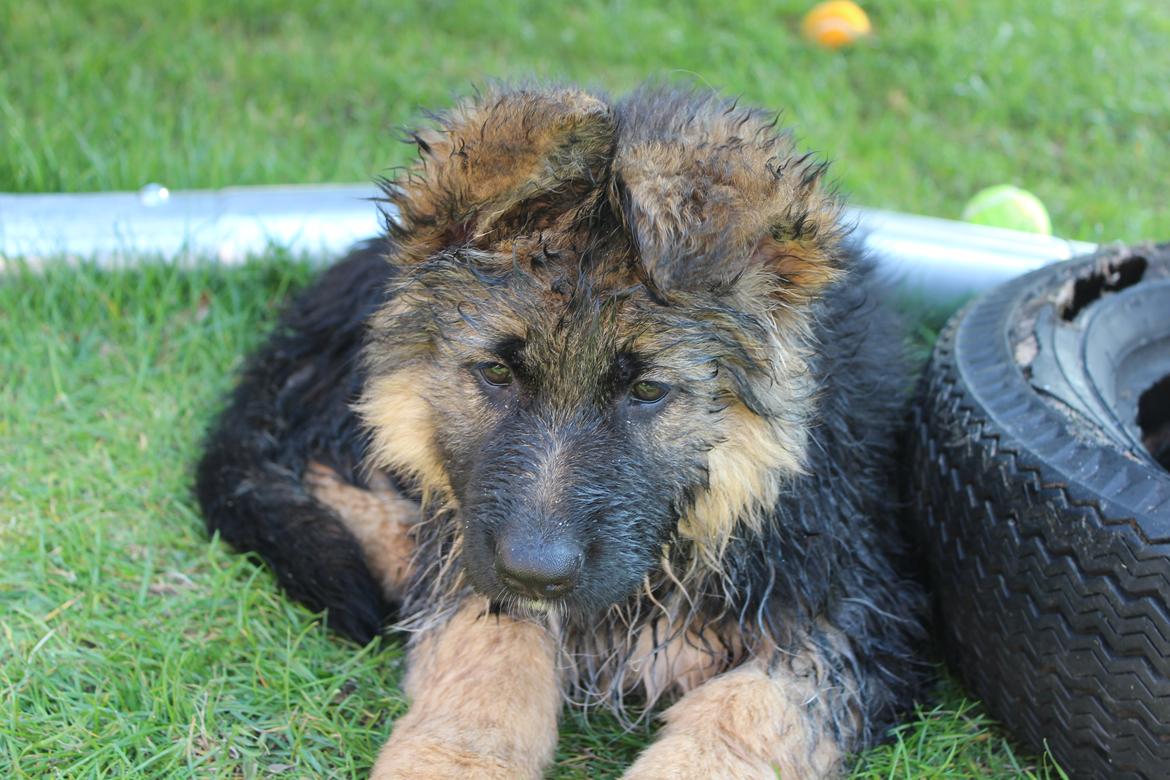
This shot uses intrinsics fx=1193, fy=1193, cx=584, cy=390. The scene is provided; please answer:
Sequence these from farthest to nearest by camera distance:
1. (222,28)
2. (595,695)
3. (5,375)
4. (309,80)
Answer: (222,28)
(309,80)
(5,375)
(595,695)

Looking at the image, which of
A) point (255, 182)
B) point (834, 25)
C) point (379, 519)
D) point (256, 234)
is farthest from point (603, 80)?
point (379, 519)

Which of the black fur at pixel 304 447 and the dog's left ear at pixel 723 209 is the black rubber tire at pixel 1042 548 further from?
the black fur at pixel 304 447

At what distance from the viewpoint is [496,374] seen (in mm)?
2740

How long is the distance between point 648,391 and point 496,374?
36cm

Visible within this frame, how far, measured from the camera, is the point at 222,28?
696cm

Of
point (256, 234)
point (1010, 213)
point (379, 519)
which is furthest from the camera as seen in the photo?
point (1010, 213)

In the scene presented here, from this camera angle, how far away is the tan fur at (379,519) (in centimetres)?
358

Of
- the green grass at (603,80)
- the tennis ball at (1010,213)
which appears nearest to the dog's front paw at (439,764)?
the green grass at (603,80)

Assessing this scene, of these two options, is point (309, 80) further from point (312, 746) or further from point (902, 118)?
point (312, 746)

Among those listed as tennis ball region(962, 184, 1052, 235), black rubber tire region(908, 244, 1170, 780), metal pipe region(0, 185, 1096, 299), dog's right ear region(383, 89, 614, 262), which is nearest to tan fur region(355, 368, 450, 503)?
dog's right ear region(383, 89, 614, 262)

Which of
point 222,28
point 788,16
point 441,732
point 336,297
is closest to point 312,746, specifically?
point 441,732

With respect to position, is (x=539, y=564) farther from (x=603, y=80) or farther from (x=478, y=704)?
(x=603, y=80)

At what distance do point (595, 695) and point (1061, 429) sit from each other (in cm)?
140

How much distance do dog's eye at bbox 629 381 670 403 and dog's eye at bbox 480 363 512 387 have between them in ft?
0.95
